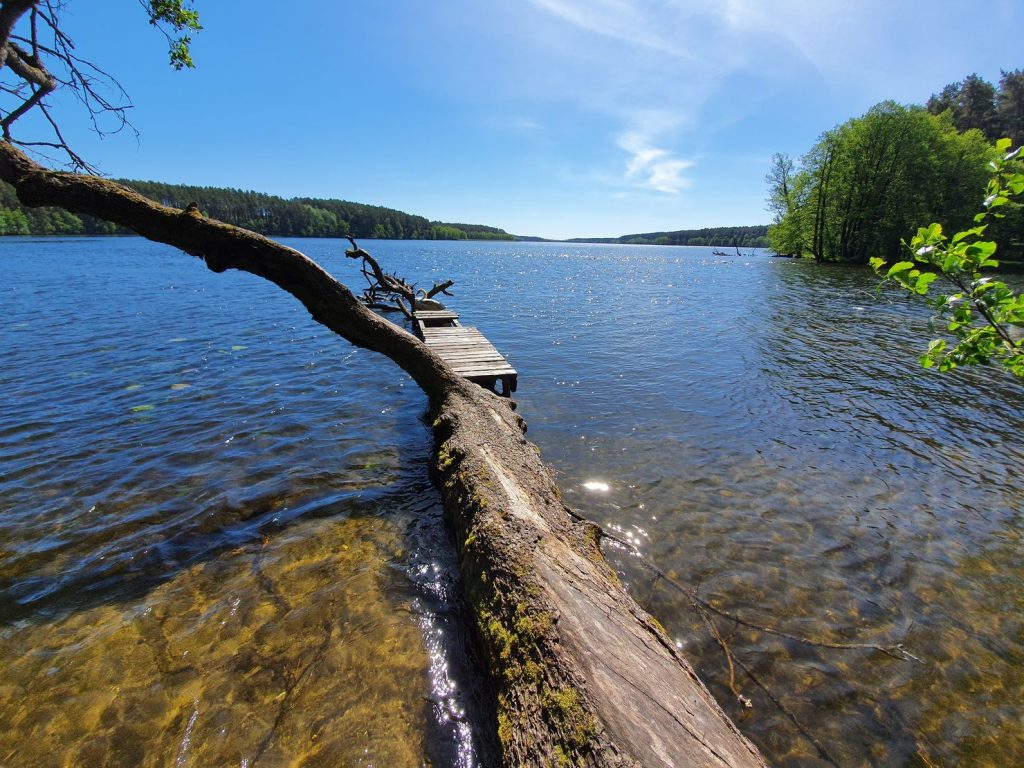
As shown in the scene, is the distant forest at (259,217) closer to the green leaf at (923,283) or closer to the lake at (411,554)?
the lake at (411,554)

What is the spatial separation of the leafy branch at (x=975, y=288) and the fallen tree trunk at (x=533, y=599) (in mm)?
2562

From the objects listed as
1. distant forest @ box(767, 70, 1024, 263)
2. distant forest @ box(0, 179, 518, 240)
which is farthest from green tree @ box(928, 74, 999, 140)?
distant forest @ box(0, 179, 518, 240)

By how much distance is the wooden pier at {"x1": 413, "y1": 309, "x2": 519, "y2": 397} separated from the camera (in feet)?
30.7

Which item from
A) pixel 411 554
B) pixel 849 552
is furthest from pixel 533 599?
pixel 849 552

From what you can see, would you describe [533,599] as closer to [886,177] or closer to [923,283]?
[923,283]

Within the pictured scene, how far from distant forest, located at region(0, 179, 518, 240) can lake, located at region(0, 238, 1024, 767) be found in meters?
105

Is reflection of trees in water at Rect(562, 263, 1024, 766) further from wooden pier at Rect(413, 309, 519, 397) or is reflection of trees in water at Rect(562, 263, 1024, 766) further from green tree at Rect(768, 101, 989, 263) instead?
green tree at Rect(768, 101, 989, 263)

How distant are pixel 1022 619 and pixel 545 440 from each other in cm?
616

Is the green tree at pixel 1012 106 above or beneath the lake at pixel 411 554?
above

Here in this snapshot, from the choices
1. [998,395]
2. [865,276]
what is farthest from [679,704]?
[865,276]

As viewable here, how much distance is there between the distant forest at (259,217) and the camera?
104m

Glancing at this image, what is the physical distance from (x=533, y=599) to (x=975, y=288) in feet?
11.2

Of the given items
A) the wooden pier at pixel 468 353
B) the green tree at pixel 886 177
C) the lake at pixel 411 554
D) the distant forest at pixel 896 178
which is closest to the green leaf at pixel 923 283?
the lake at pixel 411 554

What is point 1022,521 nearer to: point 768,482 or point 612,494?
point 768,482
